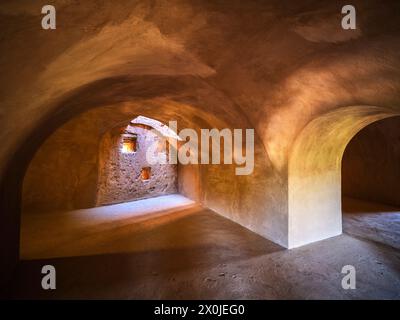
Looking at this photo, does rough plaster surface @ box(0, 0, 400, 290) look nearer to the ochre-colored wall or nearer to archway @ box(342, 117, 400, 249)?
archway @ box(342, 117, 400, 249)

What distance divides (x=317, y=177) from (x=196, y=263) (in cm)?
323

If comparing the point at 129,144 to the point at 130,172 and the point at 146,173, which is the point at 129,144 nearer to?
the point at 130,172

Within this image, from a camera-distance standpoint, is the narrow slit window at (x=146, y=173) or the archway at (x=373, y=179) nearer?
the archway at (x=373, y=179)

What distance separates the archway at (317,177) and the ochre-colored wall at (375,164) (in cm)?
471

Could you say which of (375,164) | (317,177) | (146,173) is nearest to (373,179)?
(375,164)

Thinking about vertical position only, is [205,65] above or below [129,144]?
above

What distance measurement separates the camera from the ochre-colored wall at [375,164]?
338 inches

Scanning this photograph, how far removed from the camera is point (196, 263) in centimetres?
437

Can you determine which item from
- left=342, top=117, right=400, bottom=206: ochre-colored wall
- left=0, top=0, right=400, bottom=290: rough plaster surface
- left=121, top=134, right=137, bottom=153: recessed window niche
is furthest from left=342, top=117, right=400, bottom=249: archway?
left=121, top=134, right=137, bottom=153: recessed window niche

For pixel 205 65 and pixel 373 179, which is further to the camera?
pixel 373 179

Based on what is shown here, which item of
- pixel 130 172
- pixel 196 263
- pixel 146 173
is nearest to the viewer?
pixel 196 263

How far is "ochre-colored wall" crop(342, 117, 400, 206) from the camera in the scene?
8578mm

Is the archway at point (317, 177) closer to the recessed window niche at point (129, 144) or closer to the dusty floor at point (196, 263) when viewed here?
the dusty floor at point (196, 263)

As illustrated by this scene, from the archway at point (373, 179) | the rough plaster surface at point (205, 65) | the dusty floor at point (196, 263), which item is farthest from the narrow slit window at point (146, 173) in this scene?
the archway at point (373, 179)
